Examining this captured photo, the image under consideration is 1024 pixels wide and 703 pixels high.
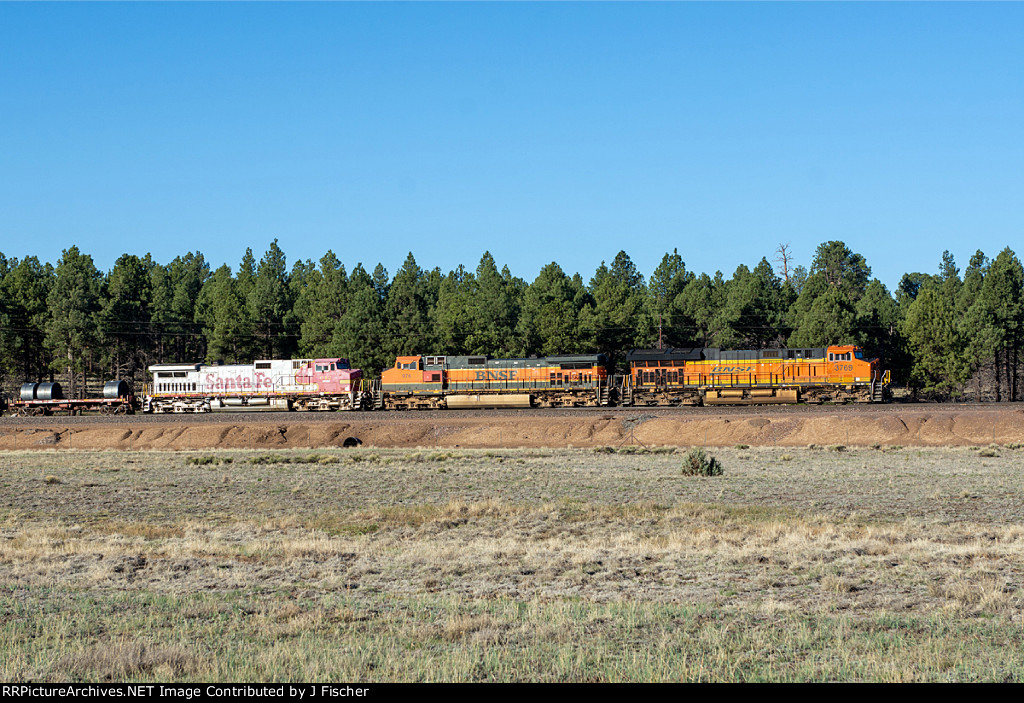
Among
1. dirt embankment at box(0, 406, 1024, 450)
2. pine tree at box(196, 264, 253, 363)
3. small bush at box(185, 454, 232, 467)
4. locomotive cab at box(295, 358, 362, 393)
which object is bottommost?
small bush at box(185, 454, 232, 467)

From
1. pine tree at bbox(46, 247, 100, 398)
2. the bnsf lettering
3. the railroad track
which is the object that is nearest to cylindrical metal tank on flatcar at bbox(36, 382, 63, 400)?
the railroad track

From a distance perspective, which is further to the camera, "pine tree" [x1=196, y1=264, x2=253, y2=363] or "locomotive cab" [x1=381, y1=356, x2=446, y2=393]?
"pine tree" [x1=196, y1=264, x2=253, y2=363]

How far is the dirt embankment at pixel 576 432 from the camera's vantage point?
38.8 metres

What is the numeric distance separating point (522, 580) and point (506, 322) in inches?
2844

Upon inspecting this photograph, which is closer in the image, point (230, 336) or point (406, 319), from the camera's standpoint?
point (406, 319)

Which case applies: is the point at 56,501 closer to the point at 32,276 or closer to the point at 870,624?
the point at 870,624

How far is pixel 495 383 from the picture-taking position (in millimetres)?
59094

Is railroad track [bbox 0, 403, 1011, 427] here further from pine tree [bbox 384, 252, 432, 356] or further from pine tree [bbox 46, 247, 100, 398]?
pine tree [bbox 46, 247, 100, 398]

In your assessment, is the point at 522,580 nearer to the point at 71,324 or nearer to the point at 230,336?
the point at 230,336

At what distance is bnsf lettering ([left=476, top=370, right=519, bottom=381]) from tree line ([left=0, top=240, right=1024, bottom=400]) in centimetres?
1827

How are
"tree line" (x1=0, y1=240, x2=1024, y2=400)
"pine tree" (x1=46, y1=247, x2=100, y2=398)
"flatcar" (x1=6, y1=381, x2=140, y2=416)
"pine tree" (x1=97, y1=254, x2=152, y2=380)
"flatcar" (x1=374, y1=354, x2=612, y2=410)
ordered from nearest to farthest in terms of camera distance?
1. "flatcar" (x1=374, y1=354, x2=612, y2=410)
2. "flatcar" (x1=6, y1=381, x2=140, y2=416)
3. "tree line" (x1=0, y1=240, x2=1024, y2=400)
4. "pine tree" (x1=46, y1=247, x2=100, y2=398)
5. "pine tree" (x1=97, y1=254, x2=152, y2=380)

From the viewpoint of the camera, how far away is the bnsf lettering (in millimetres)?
58969

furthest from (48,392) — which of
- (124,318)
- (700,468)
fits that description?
(700,468)
